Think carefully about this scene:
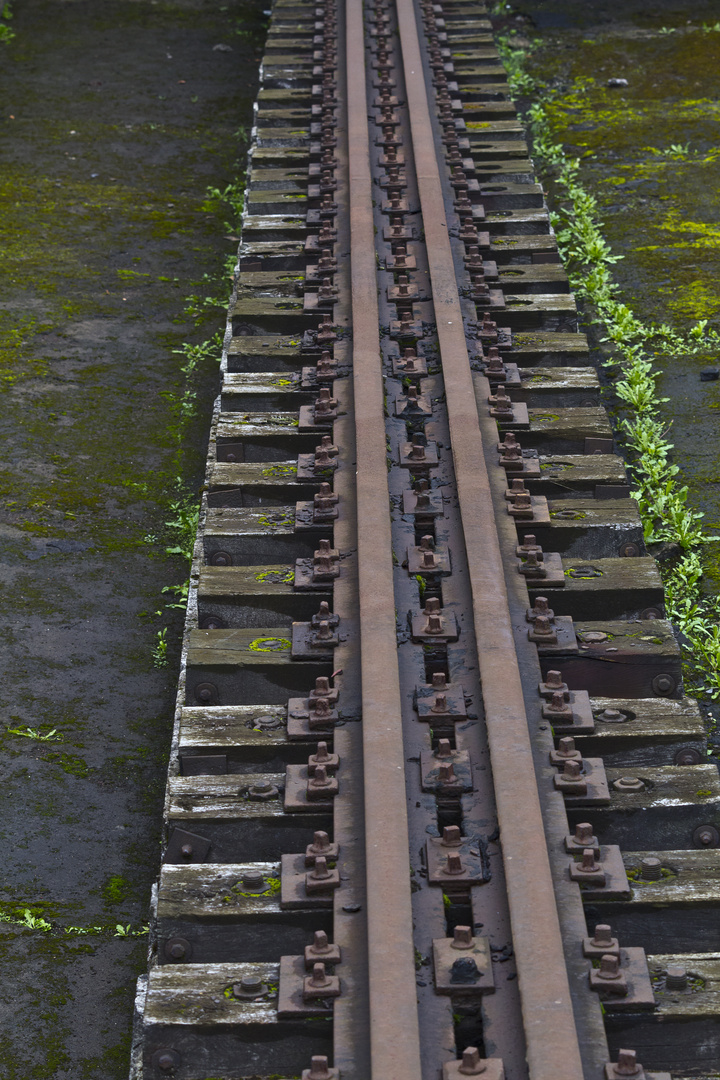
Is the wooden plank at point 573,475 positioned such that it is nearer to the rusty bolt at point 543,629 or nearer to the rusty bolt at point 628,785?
the rusty bolt at point 543,629

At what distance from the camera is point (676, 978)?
3168 millimetres

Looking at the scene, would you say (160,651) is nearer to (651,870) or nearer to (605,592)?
(605,592)

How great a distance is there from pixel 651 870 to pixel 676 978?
1.12ft

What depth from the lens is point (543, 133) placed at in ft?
30.5

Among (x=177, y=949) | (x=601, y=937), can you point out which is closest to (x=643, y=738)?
(x=601, y=937)

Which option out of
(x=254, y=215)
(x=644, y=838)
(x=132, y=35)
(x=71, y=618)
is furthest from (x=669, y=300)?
(x=132, y=35)

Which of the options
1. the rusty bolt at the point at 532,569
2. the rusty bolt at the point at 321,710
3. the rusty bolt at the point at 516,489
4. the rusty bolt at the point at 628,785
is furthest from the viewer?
the rusty bolt at the point at 516,489

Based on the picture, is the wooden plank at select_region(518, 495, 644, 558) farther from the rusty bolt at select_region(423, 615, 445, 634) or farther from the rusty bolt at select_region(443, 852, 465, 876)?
the rusty bolt at select_region(443, 852, 465, 876)

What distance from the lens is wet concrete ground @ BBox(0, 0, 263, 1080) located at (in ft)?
13.9

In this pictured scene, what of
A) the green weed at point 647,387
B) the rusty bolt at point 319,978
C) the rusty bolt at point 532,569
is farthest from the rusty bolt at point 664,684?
the rusty bolt at point 319,978

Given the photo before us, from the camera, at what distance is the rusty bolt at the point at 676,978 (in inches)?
125

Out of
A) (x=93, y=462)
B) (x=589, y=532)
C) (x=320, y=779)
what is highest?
(x=93, y=462)

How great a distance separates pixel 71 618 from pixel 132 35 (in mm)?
7621

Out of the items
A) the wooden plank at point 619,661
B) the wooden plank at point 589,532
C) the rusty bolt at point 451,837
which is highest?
the wooden plank at point 589,532
